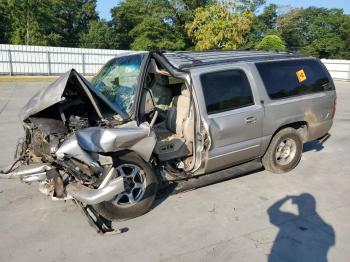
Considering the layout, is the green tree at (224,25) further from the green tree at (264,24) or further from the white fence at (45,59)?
the green tree at (264,24)

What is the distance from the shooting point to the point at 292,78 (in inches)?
235

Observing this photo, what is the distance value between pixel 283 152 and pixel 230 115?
1610 mm

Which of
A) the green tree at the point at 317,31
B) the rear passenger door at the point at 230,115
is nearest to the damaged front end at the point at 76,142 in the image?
the rear passenger door at the point at 230,115

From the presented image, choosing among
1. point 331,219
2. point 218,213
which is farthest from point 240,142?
point 331,219

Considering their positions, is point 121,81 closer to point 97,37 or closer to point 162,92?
point 162,92

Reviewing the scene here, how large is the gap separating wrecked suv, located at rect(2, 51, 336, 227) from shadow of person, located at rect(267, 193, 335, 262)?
1036 millimetres

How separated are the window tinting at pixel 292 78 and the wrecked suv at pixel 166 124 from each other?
0.02 metres

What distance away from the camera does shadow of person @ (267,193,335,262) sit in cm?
380

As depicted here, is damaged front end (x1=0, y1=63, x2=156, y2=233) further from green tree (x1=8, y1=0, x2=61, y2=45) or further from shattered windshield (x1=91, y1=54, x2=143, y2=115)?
green tree (x1=8, y1=0, x2=61, y2=45)

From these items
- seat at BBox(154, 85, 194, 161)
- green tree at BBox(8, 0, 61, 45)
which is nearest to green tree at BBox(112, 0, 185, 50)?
green tree at BBox(8, 0, 61, 45)

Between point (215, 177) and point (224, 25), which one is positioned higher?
point (224, 25)

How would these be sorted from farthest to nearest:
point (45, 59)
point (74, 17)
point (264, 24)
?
point (264, 24), point (74, 17), point (45, 59)

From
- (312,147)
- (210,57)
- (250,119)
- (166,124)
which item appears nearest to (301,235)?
(250,119)

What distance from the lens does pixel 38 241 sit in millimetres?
4023
